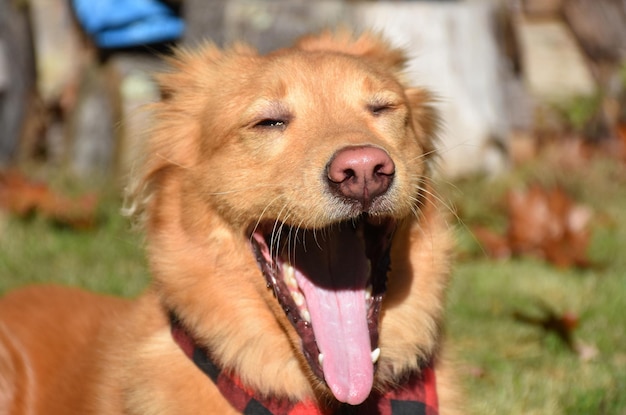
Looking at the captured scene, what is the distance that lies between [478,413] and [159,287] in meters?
1.63

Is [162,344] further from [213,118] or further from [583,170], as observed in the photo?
[583,170]

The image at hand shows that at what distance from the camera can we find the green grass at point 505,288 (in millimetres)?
4254

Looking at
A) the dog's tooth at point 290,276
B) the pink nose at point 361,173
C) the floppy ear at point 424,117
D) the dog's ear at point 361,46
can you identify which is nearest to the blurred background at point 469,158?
the floppy ear at point 424,117

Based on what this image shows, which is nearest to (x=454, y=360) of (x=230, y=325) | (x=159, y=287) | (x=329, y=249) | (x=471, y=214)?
(x=329, y=249)

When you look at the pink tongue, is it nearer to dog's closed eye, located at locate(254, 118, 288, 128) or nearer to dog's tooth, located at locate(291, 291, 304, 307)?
dog's tooth, located at locate(291, 291, 304, 307)

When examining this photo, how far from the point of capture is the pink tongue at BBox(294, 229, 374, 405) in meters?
3.01

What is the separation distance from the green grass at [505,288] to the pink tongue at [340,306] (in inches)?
19.3

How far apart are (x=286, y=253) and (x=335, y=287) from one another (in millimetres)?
229

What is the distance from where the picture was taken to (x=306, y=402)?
10.2 ft

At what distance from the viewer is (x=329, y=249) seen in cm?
338

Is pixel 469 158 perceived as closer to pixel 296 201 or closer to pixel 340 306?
pixel 340 306

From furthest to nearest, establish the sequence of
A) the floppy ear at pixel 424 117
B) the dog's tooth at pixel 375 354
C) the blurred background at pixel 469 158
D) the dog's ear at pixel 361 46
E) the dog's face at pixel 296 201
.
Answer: the blurred background at pixel 469 158 → the dog's ear at pixel 361 46 → the floppy ear at pixel 424 117 → the dog's tooth at pixel 375 354 → the dog's face at pixel 296 201

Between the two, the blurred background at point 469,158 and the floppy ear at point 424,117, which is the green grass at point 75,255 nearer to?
the blurred background at point 469,158

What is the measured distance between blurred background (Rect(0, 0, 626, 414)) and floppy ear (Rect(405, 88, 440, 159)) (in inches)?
17.8
